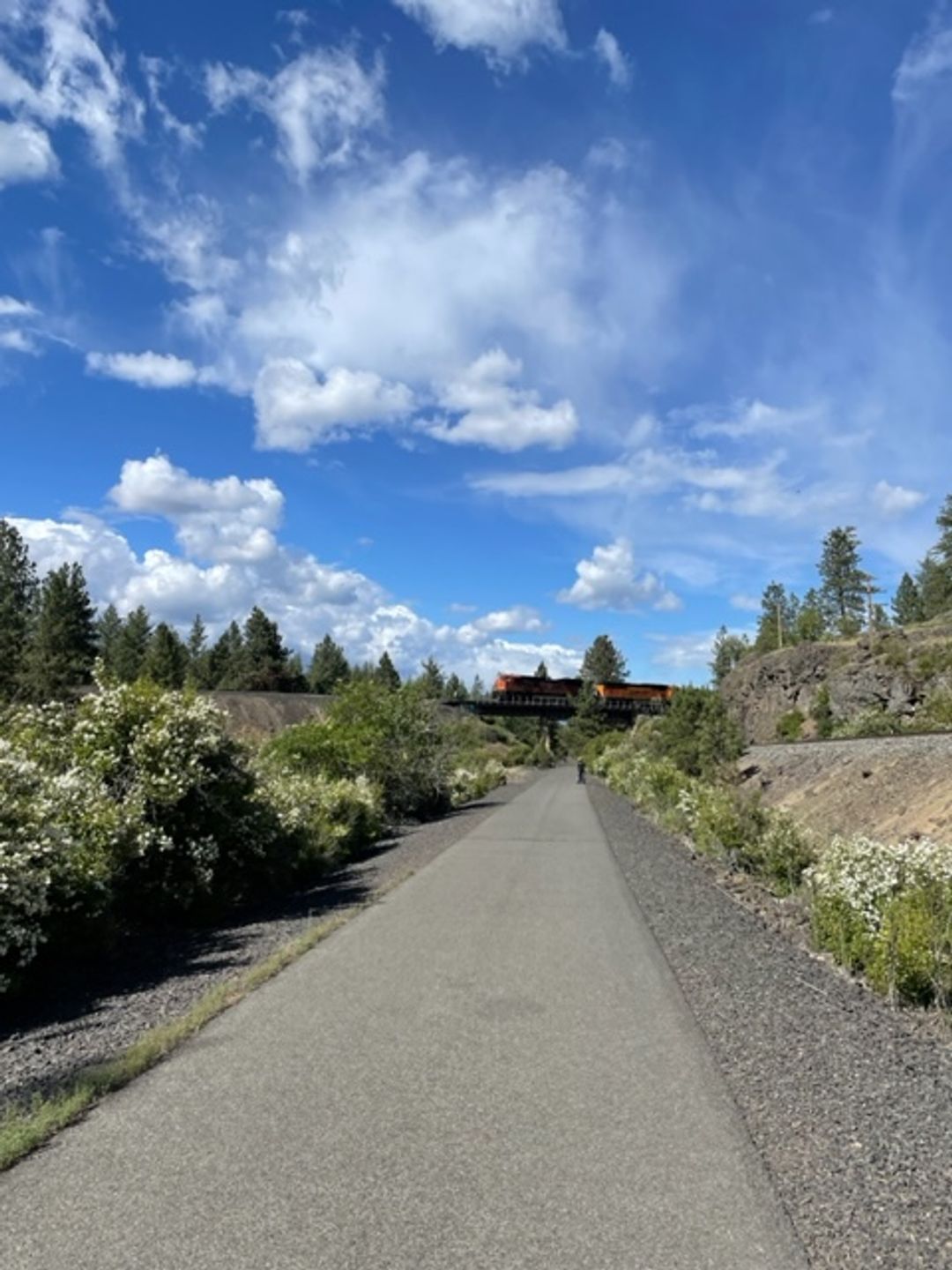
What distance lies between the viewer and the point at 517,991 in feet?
26.1

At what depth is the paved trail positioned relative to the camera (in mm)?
3703

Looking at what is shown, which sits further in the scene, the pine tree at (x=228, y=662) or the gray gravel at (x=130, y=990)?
the pine tree at (x=228, y=662)

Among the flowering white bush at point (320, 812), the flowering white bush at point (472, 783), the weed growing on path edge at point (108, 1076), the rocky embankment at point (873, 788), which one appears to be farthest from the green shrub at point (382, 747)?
the weed growing on path edge at point (108, 1076)

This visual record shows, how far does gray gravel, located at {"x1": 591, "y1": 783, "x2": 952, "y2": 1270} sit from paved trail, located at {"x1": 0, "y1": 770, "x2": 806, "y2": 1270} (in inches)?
8.3

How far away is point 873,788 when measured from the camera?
2272cm

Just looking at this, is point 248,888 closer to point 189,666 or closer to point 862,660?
point 862,660

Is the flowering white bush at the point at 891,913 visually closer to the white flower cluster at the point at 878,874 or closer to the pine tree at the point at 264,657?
the white flower cluster at the point at 878,874

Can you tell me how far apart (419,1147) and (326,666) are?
4970 inches

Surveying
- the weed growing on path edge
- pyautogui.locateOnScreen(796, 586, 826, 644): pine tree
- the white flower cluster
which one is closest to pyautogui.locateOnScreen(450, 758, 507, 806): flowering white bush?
the white flower cluster

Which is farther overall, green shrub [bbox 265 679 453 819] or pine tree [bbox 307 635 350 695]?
pine tree [bbox 307 635 350 695]

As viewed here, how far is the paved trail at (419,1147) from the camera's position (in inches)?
146

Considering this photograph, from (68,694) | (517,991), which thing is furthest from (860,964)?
(68,694)

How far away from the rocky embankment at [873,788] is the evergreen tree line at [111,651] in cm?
1430

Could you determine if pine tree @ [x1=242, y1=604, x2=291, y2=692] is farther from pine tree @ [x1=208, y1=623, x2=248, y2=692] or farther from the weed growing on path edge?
the weed growing on path edge
